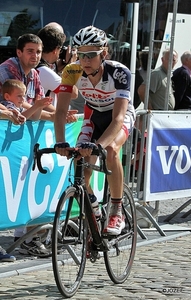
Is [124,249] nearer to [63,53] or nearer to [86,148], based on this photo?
[86,148]

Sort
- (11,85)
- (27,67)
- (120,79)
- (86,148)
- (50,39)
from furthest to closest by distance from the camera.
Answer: (50,39), (27,67), (11,85), (120,79), (86,148)

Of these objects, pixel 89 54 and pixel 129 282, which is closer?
pixel 89 54

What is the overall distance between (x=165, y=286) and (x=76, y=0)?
27.7 ft

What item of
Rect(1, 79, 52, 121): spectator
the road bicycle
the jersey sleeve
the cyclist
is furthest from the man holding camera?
the road bicycle

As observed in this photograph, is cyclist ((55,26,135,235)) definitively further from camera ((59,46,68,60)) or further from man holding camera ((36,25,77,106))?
camera ((59,46,68,60))

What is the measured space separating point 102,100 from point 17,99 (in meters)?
1.09

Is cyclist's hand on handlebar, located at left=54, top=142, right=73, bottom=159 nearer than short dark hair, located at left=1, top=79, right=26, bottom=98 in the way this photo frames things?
Yes

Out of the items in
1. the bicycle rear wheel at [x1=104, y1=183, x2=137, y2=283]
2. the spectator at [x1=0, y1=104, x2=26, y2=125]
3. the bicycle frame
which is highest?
the spectator at [x1=0, y1=104, x2=26, y2=125]

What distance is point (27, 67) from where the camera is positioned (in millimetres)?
8023

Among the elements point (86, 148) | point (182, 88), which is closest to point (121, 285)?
point (86, 148)

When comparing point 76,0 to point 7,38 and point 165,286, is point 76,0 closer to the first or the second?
point 7,38

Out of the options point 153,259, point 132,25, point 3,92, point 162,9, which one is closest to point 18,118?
point 3,92

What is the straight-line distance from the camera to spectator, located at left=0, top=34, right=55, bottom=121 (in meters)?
7.94

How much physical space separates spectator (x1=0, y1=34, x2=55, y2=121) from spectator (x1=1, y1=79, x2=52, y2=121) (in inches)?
8.7
